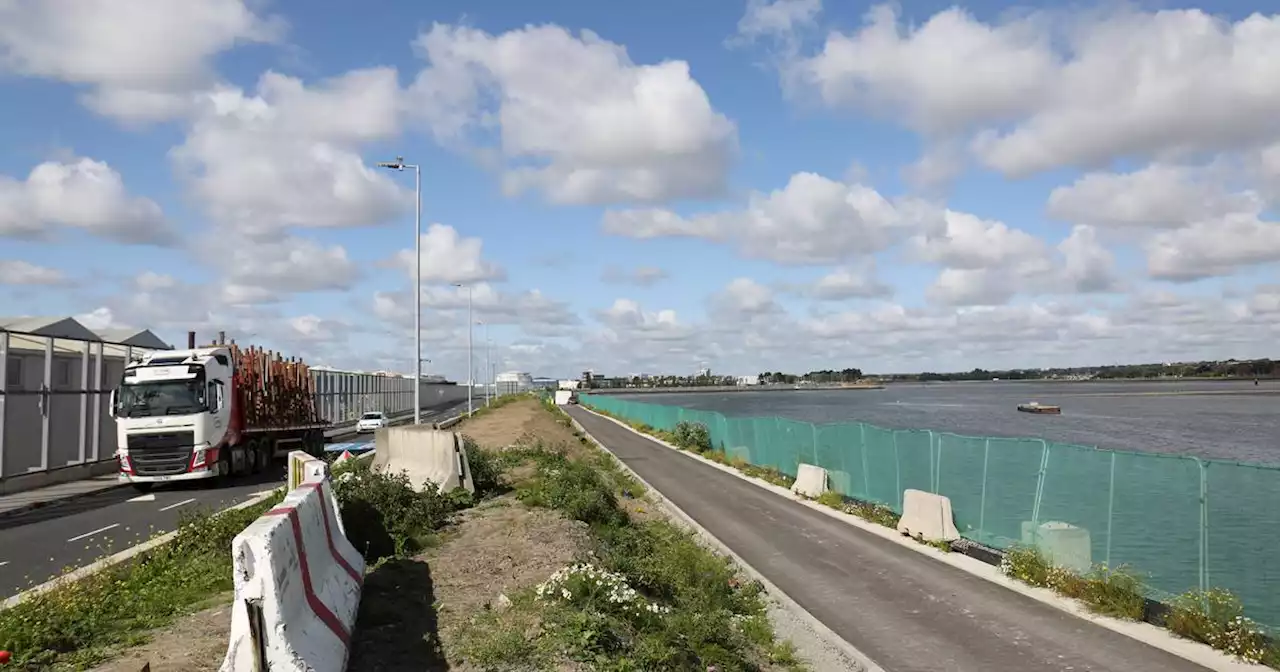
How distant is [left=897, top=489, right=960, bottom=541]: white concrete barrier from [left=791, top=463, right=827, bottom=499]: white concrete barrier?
552cm

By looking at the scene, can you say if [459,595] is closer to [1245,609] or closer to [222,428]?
[1245,609]

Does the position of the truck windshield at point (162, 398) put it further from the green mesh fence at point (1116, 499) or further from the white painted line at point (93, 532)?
the green mesh fence at point (1116, 499)

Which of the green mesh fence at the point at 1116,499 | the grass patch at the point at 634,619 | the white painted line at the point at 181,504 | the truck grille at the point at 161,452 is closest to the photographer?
the grass patch at the point at 634,619

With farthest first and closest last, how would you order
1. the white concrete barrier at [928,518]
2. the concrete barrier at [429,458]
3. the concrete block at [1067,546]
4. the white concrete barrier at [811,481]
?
the white concrete barrier at [811,481]
the concrete barrier at [429,458]
the white concrete barrier at [928,518]
the concrete block at [1067,546]

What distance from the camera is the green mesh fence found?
10.0 meters

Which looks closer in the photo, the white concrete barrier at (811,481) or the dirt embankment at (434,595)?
the dirt embankment at (434,595)

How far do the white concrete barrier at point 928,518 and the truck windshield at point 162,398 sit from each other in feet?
57.4

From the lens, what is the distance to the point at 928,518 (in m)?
16.0

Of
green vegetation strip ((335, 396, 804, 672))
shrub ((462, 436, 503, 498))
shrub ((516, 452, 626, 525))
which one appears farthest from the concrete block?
shrub ((462, 436, 503, 498))

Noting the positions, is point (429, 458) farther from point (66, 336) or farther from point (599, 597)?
point (66, 336)

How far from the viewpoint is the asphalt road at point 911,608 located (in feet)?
30.5

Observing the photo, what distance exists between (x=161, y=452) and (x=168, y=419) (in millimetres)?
829

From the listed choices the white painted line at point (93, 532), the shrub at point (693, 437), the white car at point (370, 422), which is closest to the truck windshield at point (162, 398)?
the white painted line at point (93, 532)

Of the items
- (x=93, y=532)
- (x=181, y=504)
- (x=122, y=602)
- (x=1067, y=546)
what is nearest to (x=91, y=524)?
(x=93, y=532)
